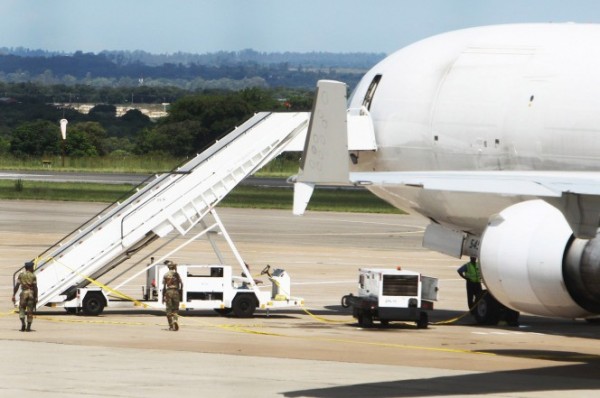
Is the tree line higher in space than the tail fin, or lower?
higher

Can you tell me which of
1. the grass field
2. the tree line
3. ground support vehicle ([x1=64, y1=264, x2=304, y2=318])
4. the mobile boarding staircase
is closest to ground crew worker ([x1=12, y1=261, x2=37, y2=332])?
the mobile boarding staircase

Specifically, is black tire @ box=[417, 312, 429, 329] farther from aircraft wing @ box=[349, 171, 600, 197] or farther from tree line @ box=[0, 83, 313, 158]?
tree line @ box=[0, 83, 313, 158]

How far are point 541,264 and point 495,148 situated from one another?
11689 mm

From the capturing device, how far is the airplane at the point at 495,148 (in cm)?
2369

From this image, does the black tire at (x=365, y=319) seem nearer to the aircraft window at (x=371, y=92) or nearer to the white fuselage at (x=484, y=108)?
the white fuselage at (x=484, y=108)

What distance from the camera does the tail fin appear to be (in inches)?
882

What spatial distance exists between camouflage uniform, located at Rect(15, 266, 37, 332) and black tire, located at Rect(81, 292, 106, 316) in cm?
417

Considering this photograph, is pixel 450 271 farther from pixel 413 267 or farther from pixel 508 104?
pixel 508 104

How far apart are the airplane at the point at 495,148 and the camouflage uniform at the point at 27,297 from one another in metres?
8.67

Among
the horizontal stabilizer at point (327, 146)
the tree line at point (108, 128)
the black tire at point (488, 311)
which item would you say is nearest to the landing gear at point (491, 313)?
the black tire at point (488, 311)

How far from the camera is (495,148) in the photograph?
118ft

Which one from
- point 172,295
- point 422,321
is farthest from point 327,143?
point 422,321

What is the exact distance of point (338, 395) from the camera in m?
26.6

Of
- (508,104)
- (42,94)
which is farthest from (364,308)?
(42,94)
